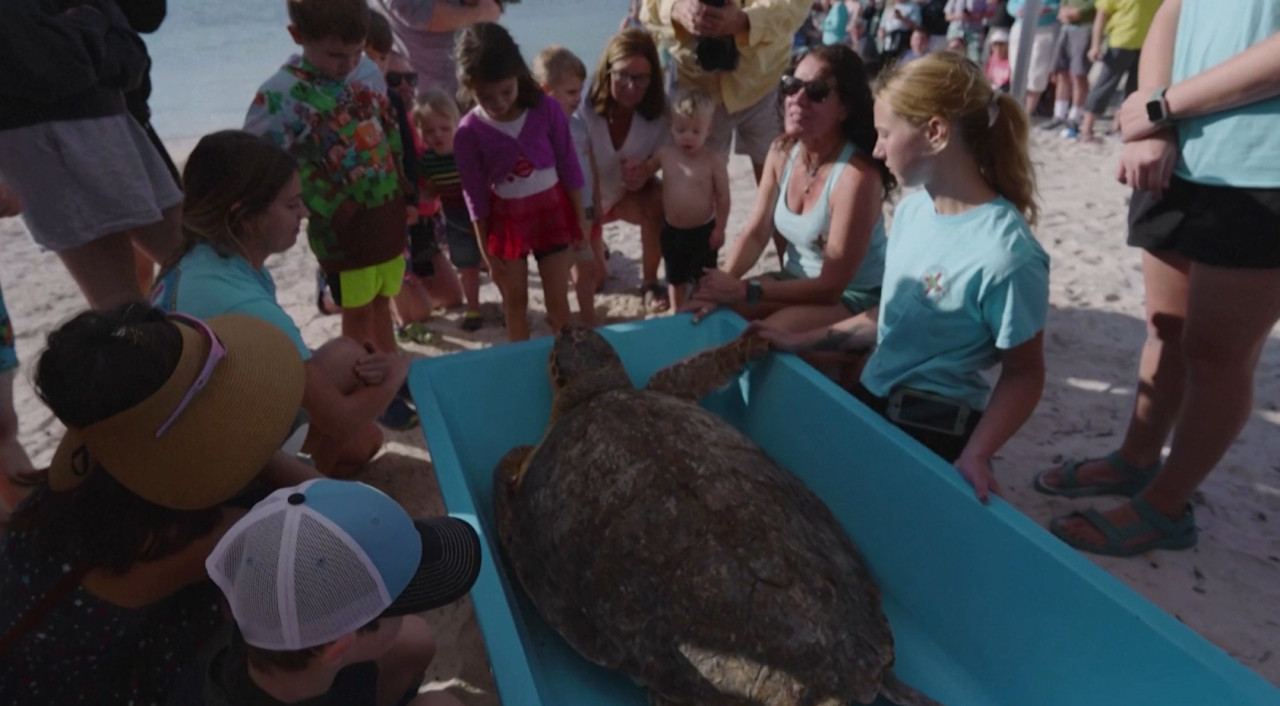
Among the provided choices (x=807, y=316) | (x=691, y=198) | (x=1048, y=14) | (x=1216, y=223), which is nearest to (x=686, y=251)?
(x=691, y=198)

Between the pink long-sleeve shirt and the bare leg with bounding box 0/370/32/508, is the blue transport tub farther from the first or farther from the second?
the bare leg with bounding box 0/370/32/508

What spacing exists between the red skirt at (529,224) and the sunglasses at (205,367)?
163cm

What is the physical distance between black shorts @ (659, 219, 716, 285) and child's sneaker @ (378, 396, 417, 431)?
127cm

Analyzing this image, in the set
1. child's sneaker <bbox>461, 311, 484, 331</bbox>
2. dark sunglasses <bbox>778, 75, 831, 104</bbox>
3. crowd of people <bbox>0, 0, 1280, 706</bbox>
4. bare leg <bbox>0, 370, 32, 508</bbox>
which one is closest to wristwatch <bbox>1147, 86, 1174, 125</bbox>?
crowd of people <bbox>0, 0, 1280, 706</bbox>

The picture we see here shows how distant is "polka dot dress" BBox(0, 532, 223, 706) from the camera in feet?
3.33

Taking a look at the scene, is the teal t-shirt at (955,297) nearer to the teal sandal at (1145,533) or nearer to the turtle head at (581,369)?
the teal sandal at (1145,533)

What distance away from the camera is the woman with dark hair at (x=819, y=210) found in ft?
6.95

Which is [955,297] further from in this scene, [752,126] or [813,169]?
[752,126]

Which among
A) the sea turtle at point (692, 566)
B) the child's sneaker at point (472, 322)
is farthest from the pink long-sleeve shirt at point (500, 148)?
the sea turtle at point (692, 566)

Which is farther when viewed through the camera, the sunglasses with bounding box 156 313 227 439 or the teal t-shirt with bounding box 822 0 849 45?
the teal t-shirt with bounding box 822 0 849 45

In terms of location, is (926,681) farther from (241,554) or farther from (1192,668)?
(241,554)

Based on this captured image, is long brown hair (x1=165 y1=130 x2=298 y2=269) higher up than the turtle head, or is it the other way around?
long brown hair (x1=165 y1=130 x2=298 y2=269)

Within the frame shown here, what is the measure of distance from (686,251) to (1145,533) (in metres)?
1.90

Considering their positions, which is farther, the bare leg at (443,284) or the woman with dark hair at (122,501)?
the bare leg at (443,284)
